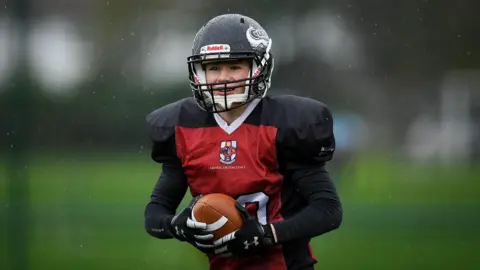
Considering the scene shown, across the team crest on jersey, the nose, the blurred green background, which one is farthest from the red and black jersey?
the blurred green background

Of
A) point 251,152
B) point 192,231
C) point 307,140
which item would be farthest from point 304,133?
point 192,231

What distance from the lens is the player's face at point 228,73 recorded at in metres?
2.05

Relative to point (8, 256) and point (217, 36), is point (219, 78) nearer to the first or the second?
point (217, 36)

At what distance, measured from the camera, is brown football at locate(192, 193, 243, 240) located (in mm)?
1947

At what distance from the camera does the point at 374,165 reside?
498cm

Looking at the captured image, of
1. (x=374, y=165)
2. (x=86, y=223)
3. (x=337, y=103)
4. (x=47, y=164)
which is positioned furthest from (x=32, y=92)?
(x=374, y=165)

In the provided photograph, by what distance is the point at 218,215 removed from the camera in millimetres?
1944

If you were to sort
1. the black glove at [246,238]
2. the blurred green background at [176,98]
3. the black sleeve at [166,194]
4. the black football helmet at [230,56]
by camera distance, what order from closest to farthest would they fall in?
1. the black glove at [246,238]
2. the black football helmet at [230,56]
3. the black sleeve at [166,194]
4. the blurred green background at [176,98]

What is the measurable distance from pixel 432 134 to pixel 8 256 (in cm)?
241

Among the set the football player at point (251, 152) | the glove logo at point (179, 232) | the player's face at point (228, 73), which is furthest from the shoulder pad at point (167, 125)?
the glove logo at point (179, 232)

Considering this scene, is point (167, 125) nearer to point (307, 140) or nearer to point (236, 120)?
point (236, 120)

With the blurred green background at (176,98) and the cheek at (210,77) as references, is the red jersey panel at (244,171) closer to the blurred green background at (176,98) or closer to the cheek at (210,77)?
the cheek at (210,77)

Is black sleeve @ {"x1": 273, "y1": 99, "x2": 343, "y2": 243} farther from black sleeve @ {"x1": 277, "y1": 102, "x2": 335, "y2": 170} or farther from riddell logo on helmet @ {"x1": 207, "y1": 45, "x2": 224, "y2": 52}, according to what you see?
riddell logo on helmet @ {"x1": 207, "y1": 45, "x2": 224, "y2": 52}

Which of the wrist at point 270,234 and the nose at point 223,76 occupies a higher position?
the nose at point 223,76
